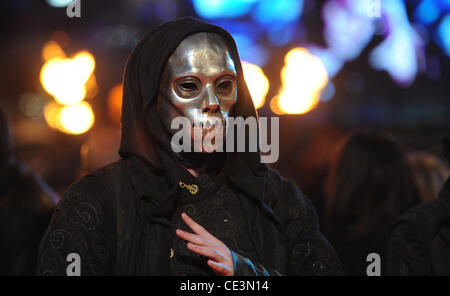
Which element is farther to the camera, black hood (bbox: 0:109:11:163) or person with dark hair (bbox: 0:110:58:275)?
black hood (bbox: 0:109:11:163)

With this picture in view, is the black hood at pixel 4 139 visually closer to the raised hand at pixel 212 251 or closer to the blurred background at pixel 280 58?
the raised hand at pixel 212 251

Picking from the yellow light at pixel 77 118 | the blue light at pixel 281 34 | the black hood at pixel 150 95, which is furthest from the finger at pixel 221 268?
the blue light at pixel 281 34

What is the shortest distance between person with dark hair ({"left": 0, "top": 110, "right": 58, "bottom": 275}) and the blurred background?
14.6ft

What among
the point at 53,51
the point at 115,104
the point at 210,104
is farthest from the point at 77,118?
the point at 210,104

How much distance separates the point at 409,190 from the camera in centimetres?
356

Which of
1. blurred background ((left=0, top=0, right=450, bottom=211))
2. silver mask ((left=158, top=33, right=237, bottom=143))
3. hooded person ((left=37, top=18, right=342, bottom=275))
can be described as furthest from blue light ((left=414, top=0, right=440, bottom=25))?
silver mask ((left=158, top=33, right=237, bottom=143))

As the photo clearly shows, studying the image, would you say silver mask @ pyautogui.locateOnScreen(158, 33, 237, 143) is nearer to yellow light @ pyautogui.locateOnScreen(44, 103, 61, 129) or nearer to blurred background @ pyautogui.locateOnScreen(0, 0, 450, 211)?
blurred background @ pyautogui.locateOnScreen(0, 0, 450, 211)

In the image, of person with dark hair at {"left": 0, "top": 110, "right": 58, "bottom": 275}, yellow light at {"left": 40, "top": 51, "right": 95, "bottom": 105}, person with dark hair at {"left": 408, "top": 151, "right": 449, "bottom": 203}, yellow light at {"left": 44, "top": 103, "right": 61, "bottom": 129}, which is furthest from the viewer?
yellow light at {"left": 44, "top": 103, "right": 61, "bottom": 129}

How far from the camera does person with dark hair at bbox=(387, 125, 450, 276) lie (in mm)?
2408

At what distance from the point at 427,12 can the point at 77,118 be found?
6.94 metres

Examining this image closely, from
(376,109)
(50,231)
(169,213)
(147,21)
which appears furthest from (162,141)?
(376,109)

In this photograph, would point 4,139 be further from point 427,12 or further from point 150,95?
point 427,12

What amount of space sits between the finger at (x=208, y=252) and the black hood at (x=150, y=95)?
1.26 feet

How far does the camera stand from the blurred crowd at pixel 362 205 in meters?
2.48
